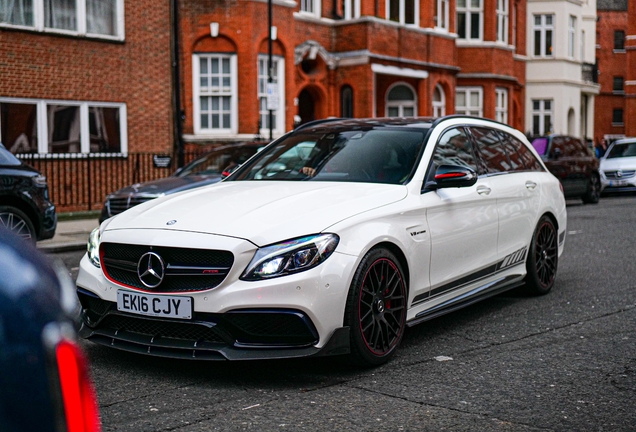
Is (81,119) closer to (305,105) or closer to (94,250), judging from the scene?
(305,105)

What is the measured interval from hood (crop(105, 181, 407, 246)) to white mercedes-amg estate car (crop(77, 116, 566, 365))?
0.04ft

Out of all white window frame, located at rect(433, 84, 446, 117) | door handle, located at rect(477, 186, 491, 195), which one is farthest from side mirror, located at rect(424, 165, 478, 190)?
white window frame, located at rect(433, 84, 446, 117)

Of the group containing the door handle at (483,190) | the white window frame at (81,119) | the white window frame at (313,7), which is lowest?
the door handle at (483,190)

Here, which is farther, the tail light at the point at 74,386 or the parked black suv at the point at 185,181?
the parked black suv at the point at 185,181

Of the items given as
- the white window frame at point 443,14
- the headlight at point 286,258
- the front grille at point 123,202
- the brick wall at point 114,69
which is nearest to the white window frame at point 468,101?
the white window frame at point 443,14

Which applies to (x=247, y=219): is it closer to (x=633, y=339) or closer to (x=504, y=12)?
(x=633, y=339)

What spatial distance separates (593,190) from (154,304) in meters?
18.8

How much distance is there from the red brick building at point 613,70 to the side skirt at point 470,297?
56239mm

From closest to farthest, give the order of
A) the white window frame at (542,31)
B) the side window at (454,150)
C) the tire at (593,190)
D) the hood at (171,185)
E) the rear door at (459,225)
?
1. the rear door at (459,225)
2. the side window at (454,150)
3. the hood at (171,185)
4. the tire at (593,190)
5. the white window frame at (542,31)

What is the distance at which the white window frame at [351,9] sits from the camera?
87.1ft

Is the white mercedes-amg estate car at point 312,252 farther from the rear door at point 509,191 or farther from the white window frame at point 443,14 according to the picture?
the white window frame at point 443,14

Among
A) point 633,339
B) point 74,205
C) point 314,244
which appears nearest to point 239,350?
point 314,244

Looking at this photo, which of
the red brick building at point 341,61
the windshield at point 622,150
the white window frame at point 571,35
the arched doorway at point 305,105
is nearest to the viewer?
the red brick building at point 341,61

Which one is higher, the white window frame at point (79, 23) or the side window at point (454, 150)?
the white window frame at point (79, 23)
